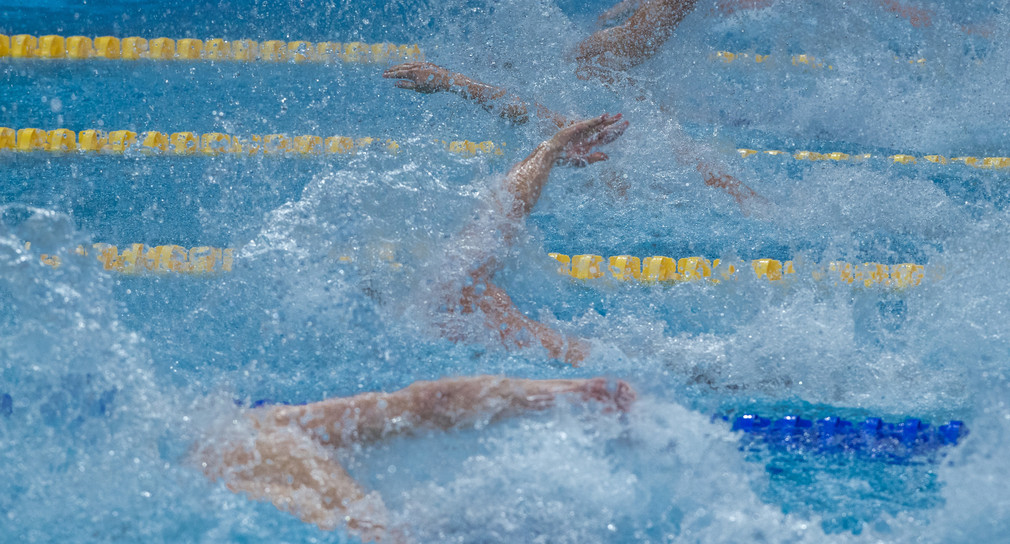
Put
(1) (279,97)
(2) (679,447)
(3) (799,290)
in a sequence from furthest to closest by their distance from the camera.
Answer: (1) (279,97) → (3) (799,290) → (2) (679,447)

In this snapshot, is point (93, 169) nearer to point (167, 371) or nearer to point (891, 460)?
point (167, 371)

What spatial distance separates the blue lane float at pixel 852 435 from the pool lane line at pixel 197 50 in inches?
97.5

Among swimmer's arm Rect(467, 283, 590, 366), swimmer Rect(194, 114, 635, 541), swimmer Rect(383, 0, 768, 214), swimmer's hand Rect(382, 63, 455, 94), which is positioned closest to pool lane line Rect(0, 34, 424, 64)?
swimmer Rect(383, 0, 768, 214)

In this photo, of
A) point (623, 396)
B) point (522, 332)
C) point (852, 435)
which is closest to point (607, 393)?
point (623, 396)

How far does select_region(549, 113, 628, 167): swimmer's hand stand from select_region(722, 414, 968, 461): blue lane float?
973 mm

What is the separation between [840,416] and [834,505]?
311 mm

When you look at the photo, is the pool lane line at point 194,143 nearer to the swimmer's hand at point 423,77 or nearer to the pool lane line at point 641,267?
the swimmer's hand at point 423,77

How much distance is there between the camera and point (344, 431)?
1761 mm

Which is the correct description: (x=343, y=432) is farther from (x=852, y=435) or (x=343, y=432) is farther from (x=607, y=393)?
(x=852, y=435)

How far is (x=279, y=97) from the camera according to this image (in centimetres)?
343

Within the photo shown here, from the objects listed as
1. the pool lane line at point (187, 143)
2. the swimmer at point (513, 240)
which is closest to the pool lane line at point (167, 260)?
the pool lane line at point (187, 143)

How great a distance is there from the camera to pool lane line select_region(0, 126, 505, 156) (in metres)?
3.06

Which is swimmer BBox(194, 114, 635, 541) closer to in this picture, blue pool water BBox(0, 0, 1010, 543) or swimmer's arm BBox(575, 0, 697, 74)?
blue pool water BBox(0, 0, 1010, 543)

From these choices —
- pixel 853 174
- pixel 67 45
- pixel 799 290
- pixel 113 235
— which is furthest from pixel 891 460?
pixel 67 45
